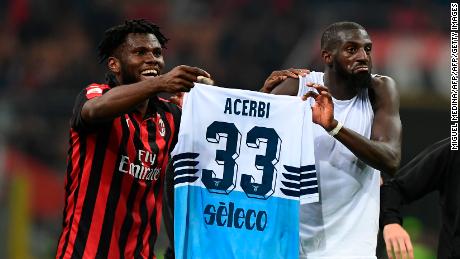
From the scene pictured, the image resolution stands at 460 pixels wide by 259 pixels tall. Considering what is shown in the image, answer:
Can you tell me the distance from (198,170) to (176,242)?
421mm

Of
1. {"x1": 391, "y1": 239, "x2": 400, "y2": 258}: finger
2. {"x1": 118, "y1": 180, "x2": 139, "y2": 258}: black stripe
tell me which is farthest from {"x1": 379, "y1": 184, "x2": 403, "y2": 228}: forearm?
{"x1": 118, "y1": 180, "x2": 139, "y2": 258}: black stripe

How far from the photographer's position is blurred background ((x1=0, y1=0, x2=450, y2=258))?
432 inches

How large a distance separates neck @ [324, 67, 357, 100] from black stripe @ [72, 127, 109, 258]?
1427mm

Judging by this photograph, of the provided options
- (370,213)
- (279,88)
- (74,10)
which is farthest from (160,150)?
(74,10)

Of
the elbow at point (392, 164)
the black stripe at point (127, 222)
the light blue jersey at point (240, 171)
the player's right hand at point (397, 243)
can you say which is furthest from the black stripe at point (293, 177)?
the black stripe at point (127, 222)

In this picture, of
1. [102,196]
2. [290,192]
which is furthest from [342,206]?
[102,196]

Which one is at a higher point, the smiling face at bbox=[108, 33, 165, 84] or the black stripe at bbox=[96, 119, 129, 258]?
the smiling face at bbox=[108, 33, 165, 84]

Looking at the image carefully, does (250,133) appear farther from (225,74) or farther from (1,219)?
(225,74)

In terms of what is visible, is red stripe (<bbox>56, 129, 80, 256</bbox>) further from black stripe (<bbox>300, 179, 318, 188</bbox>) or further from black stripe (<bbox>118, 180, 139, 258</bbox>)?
black stripe (<bbox>300, 179, 318, 188</bbox>)

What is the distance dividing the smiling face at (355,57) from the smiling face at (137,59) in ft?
3.51

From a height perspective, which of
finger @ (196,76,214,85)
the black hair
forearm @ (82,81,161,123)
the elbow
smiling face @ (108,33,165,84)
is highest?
the black hair

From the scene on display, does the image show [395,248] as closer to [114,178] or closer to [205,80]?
[205,80]

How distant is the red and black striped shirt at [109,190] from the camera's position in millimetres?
4918

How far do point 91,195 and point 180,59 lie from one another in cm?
865
